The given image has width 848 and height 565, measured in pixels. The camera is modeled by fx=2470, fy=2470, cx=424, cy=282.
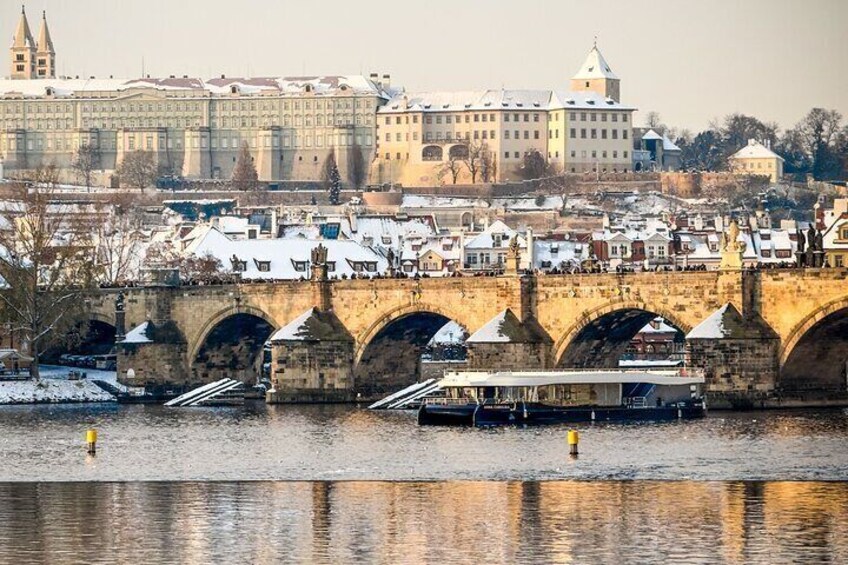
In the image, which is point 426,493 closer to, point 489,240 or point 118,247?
point 118,247

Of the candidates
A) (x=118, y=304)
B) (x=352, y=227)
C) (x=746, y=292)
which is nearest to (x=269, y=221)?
(x=352, y=227)

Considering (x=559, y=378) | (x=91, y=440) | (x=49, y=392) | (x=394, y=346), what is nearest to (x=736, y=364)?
(x=559, y=378)

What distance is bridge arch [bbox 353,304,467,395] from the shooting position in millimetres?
94938

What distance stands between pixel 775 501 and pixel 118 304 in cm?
5373

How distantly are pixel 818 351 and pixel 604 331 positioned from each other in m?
10.0

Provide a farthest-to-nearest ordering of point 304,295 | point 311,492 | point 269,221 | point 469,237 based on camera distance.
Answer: point 269,221 < point 469,237 < point 304,295 < point 311,492

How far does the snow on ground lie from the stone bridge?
192 centimetres

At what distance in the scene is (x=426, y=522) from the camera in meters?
51.8

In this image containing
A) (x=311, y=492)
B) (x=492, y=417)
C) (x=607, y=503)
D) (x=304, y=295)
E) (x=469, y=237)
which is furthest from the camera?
(x=469, y=237)

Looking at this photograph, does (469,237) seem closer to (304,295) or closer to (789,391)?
(304,295)

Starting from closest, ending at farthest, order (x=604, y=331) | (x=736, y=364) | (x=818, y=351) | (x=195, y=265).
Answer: (x=736, y=364) < (x=818, y=351) < (x=604, y=331) < (x=195, y=265)

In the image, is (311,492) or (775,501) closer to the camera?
(775,501)

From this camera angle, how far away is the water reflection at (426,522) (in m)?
47.1

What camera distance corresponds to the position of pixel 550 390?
81.6m
